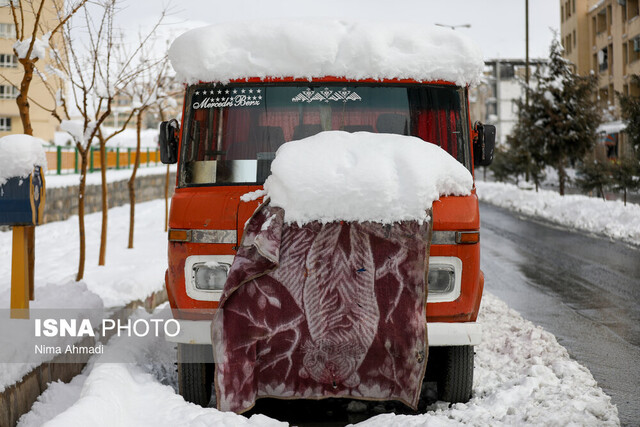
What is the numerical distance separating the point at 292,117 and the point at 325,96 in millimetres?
276

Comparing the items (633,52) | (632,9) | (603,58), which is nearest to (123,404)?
(633,52)

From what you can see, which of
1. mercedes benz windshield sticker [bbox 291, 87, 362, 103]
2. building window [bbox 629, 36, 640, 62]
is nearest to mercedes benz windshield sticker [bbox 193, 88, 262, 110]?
mercedes benz windshield sticker [bbox 291, 87, 362, 103]

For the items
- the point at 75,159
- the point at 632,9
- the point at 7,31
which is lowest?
the point at 75,159

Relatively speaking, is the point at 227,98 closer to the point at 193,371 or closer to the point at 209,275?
the point at 209,275

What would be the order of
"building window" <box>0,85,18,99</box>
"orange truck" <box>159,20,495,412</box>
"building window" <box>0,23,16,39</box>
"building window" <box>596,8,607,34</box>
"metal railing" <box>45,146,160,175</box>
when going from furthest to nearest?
"building window" <box>596,8,607,34</box> < "building window" <box>0,85,18,99</box> < "building window" <box>0,23,16,39</box> < "metal railing" <box>45,146,160,175</box> < "orange truck" <box>159,20,495,412</box>

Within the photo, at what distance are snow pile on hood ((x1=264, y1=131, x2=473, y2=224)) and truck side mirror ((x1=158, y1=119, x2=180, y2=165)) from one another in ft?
4.49

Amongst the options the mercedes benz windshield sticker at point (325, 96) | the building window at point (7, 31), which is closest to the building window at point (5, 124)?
the building window at point (7, 31)

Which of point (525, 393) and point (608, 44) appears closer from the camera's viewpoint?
point (525, 393)

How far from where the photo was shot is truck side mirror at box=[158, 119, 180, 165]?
6.07 m

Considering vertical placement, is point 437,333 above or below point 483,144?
below

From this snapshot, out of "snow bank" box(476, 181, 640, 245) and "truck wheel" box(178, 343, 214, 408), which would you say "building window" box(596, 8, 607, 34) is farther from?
"truck wheel" box(178, 343, 214, 408)

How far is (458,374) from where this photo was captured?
17.6ft

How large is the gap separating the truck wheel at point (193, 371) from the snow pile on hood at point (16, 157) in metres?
1.89

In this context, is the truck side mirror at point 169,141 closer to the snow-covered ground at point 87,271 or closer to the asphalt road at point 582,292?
the snow-covered ground at point 87,271
